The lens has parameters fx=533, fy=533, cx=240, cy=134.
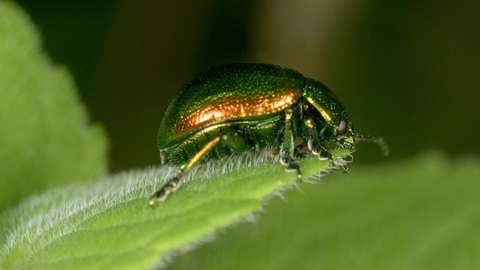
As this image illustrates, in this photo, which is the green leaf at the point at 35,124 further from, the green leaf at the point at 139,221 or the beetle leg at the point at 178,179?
the beetle leg at the point at 178,179

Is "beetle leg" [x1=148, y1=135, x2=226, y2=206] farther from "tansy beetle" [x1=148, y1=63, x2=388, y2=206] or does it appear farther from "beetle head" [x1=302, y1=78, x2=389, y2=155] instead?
"beetle head" [x1=302, y1=78, x2=389, y2=155]

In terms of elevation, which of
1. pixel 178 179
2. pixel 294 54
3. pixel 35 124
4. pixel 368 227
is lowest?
pixel 368 227

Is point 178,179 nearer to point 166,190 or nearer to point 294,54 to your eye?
point 166,190

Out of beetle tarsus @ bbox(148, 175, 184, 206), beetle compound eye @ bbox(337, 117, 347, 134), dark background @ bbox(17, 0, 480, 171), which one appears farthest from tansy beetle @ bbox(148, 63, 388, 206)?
dark background @ bbox(17, 0, 480, 171)

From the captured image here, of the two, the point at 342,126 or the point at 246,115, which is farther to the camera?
the point at 342,126

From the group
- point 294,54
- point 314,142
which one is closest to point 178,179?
point 314,142
